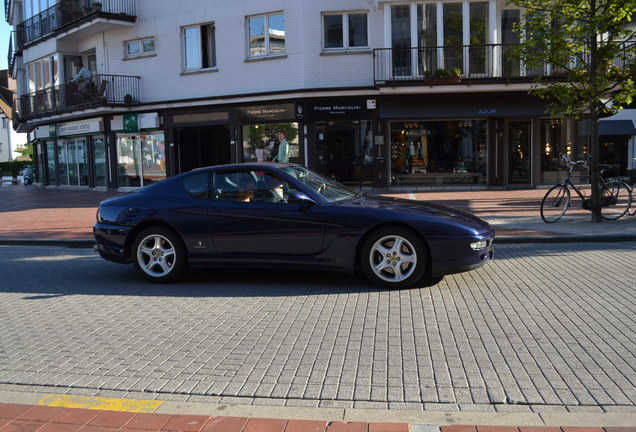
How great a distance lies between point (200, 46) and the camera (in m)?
22.8

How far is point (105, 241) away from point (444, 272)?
419cm

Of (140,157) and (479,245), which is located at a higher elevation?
(140,157)

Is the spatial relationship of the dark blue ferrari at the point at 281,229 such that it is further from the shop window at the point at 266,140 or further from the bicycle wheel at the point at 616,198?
the shop window at the point at 266,140

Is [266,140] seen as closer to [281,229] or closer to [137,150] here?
[137,150]

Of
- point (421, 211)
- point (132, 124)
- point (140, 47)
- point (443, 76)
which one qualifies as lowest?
point (421, 211)

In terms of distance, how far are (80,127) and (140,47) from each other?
5073 mm

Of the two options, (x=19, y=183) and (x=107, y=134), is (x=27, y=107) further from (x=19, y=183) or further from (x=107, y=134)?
(x=19, y=183)

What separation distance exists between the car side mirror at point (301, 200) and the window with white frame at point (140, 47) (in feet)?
62.0

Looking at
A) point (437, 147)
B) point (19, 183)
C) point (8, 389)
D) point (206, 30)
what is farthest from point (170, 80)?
point (19, 183)

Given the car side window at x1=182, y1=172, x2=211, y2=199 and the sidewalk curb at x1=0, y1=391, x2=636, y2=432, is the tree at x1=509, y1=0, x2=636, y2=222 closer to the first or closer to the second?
the car side window at x1=182, y1=172, x2=211, y2=199

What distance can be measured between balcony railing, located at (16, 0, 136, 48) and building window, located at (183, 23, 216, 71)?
8.86ft

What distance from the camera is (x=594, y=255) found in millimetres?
8875

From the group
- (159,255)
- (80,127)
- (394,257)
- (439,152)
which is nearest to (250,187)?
(159,255)

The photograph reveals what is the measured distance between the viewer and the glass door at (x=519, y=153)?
20922mm
